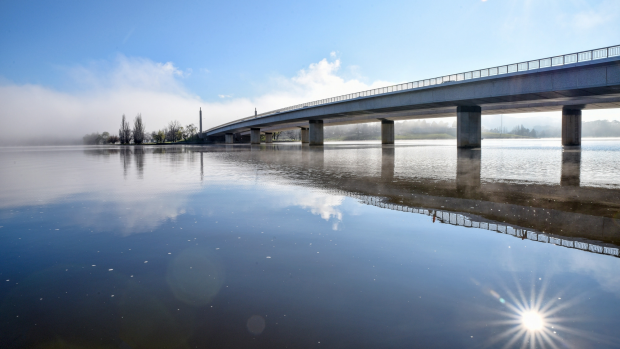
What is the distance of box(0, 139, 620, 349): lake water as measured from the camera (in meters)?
3.35

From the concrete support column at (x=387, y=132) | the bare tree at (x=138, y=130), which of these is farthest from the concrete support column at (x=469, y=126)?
the bare tree at (x=138, y=130)

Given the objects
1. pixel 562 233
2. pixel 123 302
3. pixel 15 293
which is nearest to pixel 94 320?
pixel 123 302

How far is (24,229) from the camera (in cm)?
721

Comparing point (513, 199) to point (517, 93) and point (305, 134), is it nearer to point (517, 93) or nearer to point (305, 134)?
point (517, 93)

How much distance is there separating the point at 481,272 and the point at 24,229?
835 centimetres

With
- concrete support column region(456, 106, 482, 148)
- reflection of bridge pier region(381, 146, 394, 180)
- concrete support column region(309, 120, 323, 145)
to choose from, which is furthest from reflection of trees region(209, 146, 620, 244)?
concrete support column region(309, 120, 323, 145)

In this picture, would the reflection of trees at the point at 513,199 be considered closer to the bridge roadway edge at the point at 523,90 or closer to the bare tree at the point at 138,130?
the bridge roadway edge at the point at 523,90

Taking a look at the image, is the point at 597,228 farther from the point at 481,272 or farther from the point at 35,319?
the point at 35,319

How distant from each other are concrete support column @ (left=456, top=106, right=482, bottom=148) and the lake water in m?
42.5

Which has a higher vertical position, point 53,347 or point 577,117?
point 577,117

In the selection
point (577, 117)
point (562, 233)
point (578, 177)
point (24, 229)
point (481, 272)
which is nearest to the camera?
point (481, 272)

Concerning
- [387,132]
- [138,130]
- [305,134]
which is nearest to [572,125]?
[387,132]

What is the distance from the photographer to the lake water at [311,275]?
3354 mm

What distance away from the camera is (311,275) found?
467 cm
